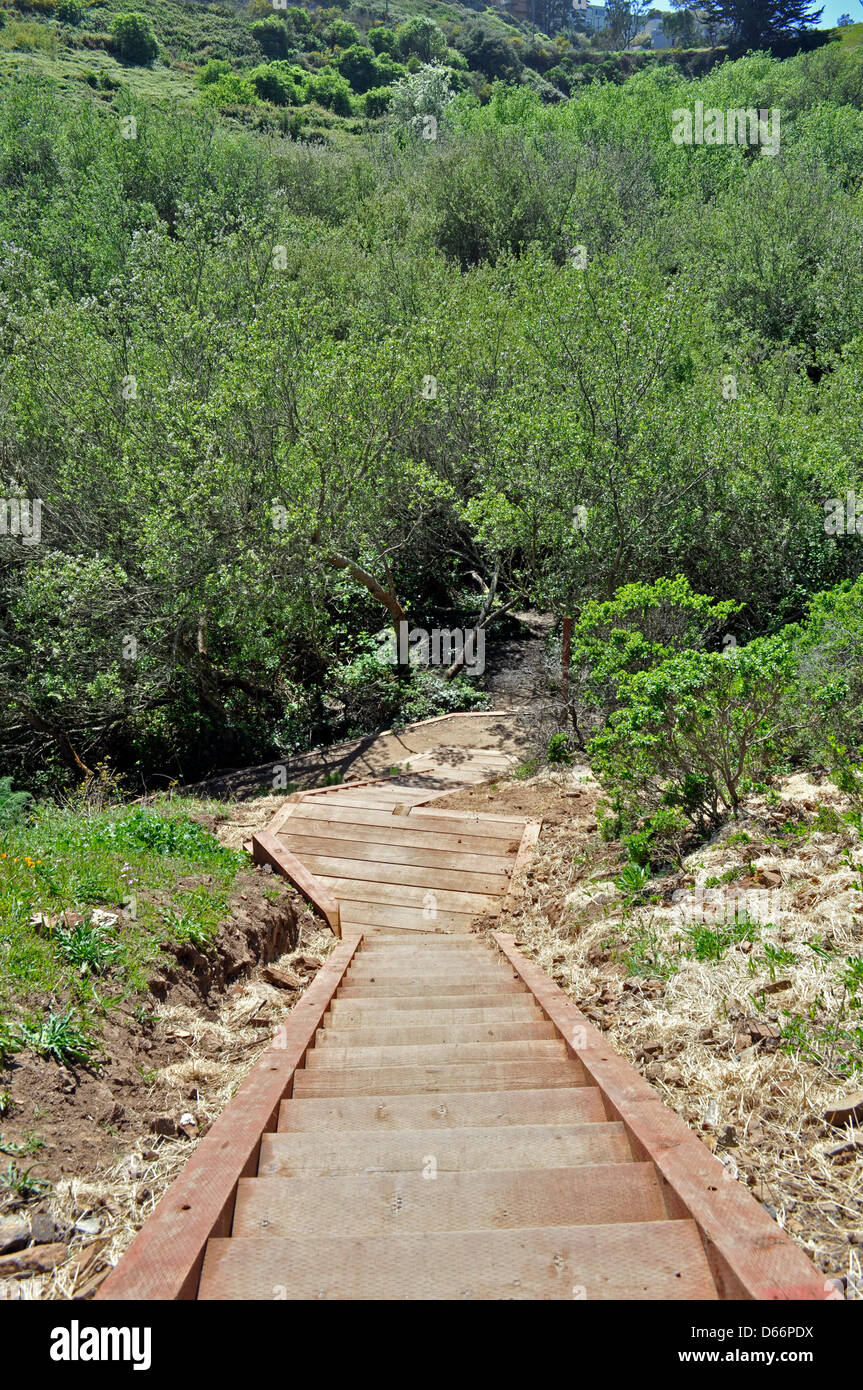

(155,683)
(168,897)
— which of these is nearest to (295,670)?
(155,683)

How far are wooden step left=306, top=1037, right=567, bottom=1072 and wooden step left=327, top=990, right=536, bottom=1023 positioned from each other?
1.45ft

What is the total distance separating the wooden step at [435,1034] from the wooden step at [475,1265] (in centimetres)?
169

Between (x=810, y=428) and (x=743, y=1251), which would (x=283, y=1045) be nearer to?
(x=743, y=1251)

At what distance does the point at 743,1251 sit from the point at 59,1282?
165 centimetres

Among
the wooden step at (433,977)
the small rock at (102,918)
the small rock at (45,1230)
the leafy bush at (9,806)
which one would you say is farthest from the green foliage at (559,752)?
the small rock at (45,1230)

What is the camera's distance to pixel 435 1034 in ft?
12.4

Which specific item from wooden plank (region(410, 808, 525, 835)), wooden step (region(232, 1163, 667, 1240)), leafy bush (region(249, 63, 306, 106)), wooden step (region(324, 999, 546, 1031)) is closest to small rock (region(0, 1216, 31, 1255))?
wooden step (region(232, 1163, 667, 1240))

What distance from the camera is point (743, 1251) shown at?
6.03 ft

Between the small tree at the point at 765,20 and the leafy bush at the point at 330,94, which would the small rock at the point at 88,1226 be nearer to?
the leafy bush at the point at 330,94

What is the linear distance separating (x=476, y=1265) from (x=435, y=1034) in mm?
1903

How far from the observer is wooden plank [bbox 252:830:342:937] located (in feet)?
19.6

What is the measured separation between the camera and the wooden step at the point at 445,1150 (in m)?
2.51

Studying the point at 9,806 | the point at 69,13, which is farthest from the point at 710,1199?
the point at 69,13
